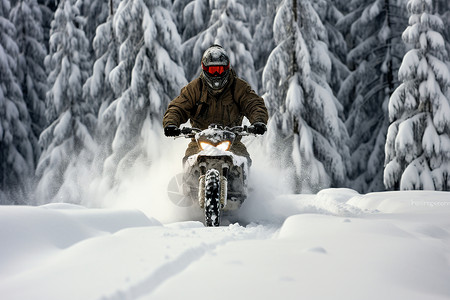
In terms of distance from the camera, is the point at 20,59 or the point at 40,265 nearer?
the point at 40,265

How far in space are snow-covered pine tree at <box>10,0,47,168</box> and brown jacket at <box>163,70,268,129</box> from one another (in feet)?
64.9

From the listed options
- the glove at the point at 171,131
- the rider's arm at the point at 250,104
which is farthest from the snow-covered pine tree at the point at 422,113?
the glove at the point at 171,131

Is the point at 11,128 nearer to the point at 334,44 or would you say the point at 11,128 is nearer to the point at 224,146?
the point at 334,44

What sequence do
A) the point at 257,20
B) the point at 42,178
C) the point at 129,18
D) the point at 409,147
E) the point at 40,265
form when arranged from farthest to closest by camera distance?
the point at 257,20 → the point at 42,178 → the point at 129,18 → the point at 409,147 → the point at 40,265

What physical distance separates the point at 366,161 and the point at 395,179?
6059mm

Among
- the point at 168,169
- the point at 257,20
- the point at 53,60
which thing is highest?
the point at 257,20

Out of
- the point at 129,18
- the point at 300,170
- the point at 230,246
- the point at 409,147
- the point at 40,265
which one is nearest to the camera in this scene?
the point at 40,265

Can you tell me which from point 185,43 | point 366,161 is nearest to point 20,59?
point 185,43

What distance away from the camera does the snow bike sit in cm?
598

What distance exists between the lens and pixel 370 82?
855 inches

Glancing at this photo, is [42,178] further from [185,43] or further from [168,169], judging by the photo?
[168,169]

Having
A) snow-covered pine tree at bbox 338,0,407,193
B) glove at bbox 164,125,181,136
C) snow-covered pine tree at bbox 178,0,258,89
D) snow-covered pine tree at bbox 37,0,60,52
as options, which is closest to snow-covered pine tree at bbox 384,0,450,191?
snow-covered pine tree at bbox 338,0,407,193

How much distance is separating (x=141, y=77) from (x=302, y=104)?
6.47 m

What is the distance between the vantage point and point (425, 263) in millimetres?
2867
